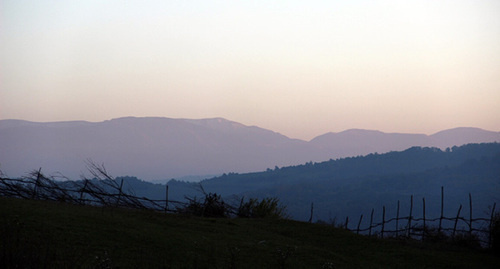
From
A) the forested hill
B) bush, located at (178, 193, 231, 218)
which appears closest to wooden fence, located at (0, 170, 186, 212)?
bush, located at (178, 193, 231, 218)

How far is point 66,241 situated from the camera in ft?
44.9

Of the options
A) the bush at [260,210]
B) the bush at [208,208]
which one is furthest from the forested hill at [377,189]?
the bush at [208,208]

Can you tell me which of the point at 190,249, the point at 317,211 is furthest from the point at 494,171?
the point at 190,249

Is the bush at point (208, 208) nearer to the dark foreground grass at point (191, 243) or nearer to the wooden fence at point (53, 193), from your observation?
the wooden fence at point (53, 193)

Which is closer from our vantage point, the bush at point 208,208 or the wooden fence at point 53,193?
the wooden fence at point 53,193

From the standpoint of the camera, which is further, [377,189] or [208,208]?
[377,189]

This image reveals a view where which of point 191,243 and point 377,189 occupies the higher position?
point 377,189

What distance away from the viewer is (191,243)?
15867 millimetres

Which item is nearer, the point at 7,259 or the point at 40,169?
the point at 7,259

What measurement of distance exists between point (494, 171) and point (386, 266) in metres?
165

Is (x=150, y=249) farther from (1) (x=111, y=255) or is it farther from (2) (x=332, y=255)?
(2) (x=332, y=255)

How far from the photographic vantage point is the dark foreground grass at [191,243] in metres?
12.8

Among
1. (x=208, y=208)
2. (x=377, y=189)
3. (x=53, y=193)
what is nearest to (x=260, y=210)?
(x=208, y=208)

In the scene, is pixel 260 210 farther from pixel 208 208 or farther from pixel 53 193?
pixel 53 193
